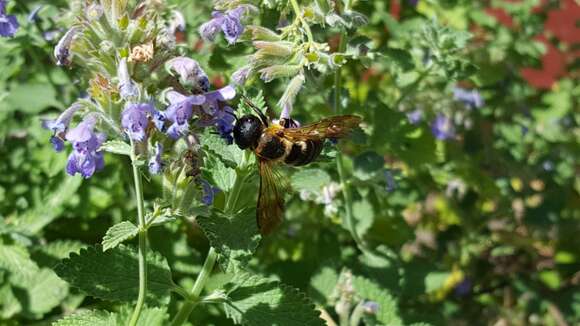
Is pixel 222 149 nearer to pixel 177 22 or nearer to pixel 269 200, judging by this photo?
pixel 269 200

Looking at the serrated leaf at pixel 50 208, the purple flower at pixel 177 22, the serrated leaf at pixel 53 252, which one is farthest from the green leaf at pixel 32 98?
the purple flower at pixel 177 22

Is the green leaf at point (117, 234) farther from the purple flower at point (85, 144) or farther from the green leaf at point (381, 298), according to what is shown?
the green leaf at point (381, 298)

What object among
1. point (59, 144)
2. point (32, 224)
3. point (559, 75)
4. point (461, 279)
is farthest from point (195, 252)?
point (559, 75)

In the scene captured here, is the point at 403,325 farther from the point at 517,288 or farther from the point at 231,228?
the point at 517,288

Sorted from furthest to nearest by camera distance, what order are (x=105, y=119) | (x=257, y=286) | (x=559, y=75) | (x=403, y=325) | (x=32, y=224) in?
(x=559, y=75), (x=32, y=224), (x=403, y=325), (x=257, y=286), (x=105, y=119)

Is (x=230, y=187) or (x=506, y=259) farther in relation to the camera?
(x=506, y=259)

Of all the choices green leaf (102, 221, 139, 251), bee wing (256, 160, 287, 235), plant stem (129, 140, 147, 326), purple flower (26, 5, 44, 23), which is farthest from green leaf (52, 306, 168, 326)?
purple flower (26, 5, 44, 23)

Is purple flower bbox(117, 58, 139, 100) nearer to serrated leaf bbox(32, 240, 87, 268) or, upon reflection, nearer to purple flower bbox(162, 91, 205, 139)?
purple flower bbox(162, 91, 205, 139)
